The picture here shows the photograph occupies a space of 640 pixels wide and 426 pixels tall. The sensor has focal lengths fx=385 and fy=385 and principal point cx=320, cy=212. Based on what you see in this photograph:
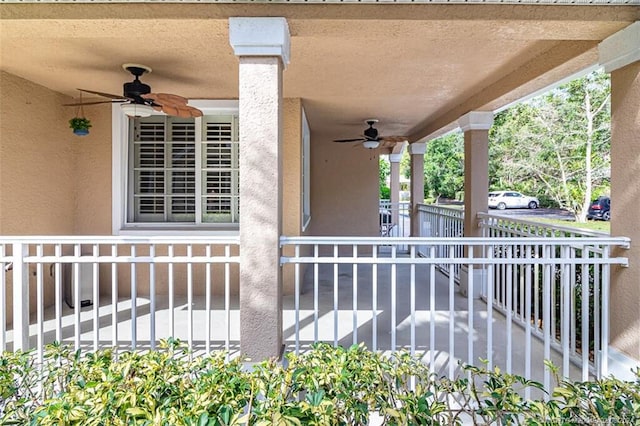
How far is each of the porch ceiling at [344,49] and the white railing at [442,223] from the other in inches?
59.0

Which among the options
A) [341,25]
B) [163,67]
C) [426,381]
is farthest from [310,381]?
[163,67]

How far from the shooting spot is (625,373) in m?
2.55

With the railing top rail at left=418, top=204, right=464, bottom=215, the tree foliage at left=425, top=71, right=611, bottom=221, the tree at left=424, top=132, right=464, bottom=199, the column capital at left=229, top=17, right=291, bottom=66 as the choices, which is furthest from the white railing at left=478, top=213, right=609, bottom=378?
the tree at left=424, top=132, right=464, bottom=199

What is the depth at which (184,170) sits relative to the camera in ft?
17.0

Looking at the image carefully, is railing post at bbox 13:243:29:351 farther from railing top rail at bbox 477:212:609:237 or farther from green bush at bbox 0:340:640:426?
railing top rail at bbox 477:212:609:237

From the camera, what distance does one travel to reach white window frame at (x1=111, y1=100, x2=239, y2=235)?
4.93m

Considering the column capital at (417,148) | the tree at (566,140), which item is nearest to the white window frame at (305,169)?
the column capital at (417,148)

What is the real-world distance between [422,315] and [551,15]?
3.03 meters

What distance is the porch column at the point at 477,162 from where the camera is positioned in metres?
4.84

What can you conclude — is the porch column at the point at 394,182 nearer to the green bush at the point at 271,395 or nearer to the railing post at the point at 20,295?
the railing post at the point at 20,295

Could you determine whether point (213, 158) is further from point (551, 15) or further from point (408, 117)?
point (551, 15)

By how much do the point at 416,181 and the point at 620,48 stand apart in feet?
18.0

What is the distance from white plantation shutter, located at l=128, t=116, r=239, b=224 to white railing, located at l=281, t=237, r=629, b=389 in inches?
51.5

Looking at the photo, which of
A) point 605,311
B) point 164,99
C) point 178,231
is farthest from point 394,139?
point 605,311
